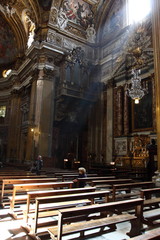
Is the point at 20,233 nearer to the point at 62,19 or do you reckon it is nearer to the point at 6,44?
the point at 62,19

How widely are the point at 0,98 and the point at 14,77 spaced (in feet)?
11.6

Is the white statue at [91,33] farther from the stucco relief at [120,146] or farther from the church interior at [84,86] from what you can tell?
the stucco relief at [120,146]

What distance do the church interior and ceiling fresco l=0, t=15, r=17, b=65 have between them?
5.19 ft

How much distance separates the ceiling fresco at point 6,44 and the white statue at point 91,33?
8.36 m

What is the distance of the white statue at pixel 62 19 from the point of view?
50.7ft

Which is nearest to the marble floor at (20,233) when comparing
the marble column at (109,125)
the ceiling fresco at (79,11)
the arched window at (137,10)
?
the marble column at (109,125)

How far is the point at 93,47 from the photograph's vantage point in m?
17.4

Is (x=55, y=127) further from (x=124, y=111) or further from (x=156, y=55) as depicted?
(x=156, y=55)

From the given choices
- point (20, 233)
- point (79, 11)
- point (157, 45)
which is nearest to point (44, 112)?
point (157, 45)

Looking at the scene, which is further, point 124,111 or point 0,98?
point 0,98

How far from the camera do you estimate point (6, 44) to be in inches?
856

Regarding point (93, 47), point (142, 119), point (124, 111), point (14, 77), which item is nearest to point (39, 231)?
point (142, 119)

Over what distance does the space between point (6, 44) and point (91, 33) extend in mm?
10000

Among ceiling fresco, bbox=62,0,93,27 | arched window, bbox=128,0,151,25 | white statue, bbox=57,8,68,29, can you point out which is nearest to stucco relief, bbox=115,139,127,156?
arched window, bbox=128,0,151,25
